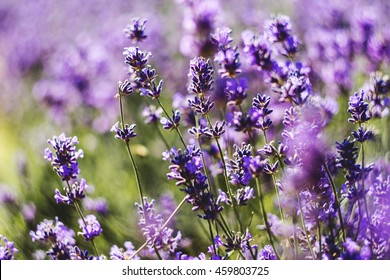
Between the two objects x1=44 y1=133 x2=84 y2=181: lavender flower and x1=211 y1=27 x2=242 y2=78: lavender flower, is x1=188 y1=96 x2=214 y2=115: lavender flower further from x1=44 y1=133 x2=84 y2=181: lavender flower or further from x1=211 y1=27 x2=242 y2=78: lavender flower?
x1=44 y1=133 x2=84 y2=181: lavender flower

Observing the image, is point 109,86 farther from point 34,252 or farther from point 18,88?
point 34,252

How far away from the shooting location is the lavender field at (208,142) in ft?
3.22

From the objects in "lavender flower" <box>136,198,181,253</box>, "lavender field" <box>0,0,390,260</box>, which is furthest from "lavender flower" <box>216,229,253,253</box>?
"lavender flower" <box>136,198,181,253</box>

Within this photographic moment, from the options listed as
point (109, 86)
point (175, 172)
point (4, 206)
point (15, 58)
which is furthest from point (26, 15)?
point (175, 172)

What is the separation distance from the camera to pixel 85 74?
198 cm

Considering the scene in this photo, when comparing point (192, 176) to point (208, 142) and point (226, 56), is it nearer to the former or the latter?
point (226, 56)

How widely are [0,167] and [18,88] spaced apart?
72 centimetres

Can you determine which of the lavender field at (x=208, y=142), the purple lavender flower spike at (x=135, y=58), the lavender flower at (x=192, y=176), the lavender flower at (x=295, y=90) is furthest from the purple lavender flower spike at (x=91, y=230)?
the lavender flower at (x=295, y=90)

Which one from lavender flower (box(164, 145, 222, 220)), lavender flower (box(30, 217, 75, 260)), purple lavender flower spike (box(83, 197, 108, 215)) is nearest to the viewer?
lavender flower (box(164, 145, 222, 220))

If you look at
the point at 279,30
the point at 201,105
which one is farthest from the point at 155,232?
the point at 279,30

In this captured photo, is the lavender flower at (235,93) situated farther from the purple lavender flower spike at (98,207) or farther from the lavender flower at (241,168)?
Result: the purple lavender flower spike at (98,207)

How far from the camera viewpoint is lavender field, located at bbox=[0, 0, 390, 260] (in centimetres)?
98

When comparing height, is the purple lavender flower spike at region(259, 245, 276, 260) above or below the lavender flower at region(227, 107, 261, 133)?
below
